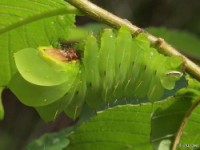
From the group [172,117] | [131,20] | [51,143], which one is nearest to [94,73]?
[172,117]

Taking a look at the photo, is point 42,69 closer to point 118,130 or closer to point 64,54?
point 64,54

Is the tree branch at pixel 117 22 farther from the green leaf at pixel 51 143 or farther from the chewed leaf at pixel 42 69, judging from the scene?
the green leaf at pixel 51 143

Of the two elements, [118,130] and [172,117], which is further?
[118,130]

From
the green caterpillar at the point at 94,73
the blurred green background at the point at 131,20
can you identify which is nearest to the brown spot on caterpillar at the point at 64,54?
the green caterpillar at the point at 94,73

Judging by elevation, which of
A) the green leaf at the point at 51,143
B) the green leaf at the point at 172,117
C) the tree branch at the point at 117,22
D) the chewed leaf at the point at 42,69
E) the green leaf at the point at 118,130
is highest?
the tree branch at the point at 117,22

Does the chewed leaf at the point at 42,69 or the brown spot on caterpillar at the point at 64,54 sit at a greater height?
the brown spot on caterpillar at the point at 64,54

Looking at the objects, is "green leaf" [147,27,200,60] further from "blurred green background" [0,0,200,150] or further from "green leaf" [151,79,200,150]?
"blurred green background" [0,0,200,150]
